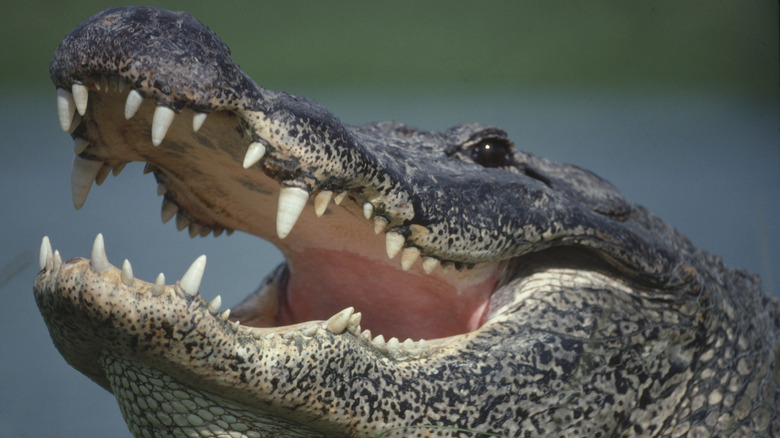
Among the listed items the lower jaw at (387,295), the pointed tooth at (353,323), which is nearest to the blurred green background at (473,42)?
the lower jaw at (387,295)

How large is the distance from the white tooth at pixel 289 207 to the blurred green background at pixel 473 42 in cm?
247

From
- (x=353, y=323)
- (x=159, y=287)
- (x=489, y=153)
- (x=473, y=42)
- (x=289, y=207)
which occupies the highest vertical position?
(x=473, y=42)

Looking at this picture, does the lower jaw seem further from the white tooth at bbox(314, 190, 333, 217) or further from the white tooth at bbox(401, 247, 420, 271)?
the white tooth at bbox(314, 190, 333, 217)

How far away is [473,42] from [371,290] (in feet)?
8.26

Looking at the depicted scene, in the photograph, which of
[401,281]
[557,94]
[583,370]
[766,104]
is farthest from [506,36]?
[583,370]

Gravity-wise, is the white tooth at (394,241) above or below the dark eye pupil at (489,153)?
below

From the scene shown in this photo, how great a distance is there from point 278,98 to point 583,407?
0.94 metres

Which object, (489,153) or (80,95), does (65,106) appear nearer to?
(80,95)

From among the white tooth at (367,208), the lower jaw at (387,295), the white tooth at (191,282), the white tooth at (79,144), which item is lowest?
the white tooth at (191,282)

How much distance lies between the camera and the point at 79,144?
1440 millimetres

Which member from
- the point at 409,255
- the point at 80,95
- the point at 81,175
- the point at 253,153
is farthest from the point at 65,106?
the point at 409,255

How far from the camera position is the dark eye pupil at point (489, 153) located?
1.84 meters

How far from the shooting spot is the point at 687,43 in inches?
151

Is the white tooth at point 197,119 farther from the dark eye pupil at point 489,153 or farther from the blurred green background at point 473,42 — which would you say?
the blurred green background at point 473,42
